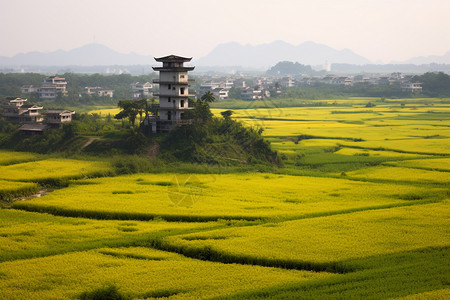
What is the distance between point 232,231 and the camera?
2627 centimetres

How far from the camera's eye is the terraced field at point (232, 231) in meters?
19.4

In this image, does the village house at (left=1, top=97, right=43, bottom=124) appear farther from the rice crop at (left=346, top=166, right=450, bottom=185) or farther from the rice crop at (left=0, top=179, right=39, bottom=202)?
the rice crop at (left=346, top=166, right=450, bottom=185)

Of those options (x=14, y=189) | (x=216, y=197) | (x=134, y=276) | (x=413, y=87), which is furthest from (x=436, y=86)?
(x=134, y=276)

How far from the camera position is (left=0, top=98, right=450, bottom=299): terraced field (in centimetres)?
1936

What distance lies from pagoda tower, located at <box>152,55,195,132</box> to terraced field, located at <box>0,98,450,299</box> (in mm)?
8764

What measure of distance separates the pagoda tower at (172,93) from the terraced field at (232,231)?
8764mm

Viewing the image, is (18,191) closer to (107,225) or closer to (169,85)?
(107,225)

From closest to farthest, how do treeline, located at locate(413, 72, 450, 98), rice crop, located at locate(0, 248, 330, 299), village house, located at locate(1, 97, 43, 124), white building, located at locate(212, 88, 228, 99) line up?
rice crop, located at locate(0, 248, 330, 299) < village house, located at locate(1, 97, 43, 124) < white building, located at locate(212, 88, 228, 99) < treeline, located at locate(413, 72, 450, 98)

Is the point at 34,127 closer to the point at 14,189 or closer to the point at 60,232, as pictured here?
the point at 14,189

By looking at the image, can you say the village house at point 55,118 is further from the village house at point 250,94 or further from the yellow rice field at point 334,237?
the village house at point 250,94

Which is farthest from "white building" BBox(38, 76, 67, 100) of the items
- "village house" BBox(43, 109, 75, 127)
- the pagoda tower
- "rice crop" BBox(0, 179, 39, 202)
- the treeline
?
the treeline

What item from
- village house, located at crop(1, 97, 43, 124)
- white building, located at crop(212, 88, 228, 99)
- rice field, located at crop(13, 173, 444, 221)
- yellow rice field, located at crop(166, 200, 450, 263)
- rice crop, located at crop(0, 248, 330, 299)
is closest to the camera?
rice crop, located at crop(0, 248, 330, 299)

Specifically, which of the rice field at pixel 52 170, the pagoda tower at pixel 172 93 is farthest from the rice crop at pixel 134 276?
the pagoda tower at pixel 172 93

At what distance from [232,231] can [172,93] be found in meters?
25.1
